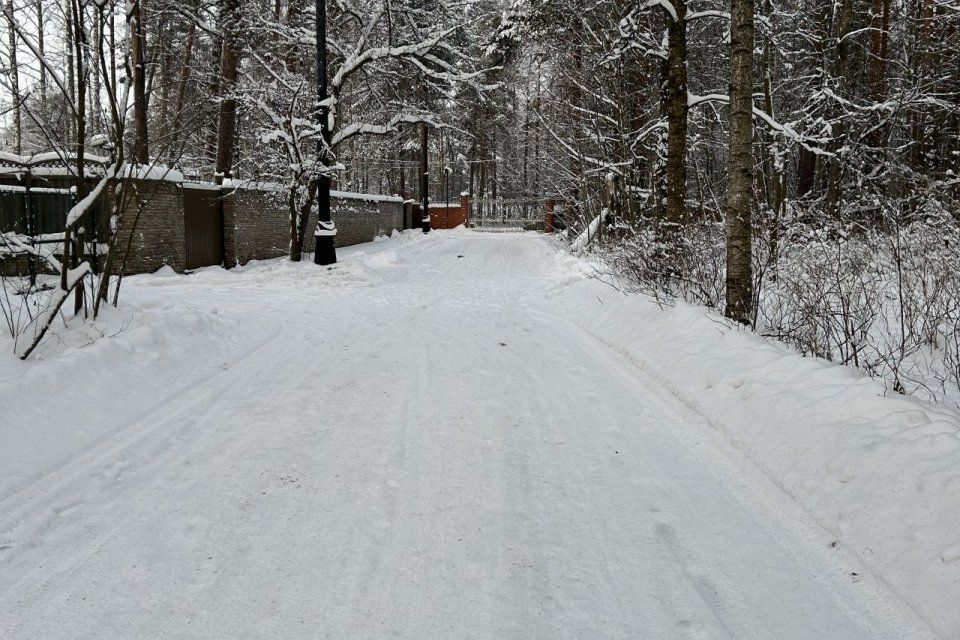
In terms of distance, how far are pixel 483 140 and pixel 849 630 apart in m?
52.7

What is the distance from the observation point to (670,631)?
2299 millimetres

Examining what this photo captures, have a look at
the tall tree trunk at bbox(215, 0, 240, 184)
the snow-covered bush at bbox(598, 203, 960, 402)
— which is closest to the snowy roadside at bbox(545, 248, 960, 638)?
the snow-covered bush at bbox(598, 203, 960, 402)

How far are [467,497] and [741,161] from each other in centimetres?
484

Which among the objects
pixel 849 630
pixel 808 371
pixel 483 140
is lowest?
pixel 849 630

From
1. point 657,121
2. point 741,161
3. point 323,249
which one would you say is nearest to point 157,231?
point 323,249

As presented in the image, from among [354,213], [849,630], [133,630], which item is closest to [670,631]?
[849,630]

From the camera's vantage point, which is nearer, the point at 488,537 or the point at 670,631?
the point at 670,631

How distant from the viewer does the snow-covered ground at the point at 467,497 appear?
7.84ft

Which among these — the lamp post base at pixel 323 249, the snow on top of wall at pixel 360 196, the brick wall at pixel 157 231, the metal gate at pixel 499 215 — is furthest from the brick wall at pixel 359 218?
the metal gate at pixel 499 215

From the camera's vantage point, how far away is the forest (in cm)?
594

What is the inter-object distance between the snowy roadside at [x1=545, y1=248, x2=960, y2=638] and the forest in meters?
0.82

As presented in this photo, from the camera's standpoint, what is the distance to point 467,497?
3.34 metres

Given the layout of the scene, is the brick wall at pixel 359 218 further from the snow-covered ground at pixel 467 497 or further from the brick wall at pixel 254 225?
the snow-covered ground at pixel 467 497

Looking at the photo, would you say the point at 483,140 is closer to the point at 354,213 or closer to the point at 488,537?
the point at 354,213
